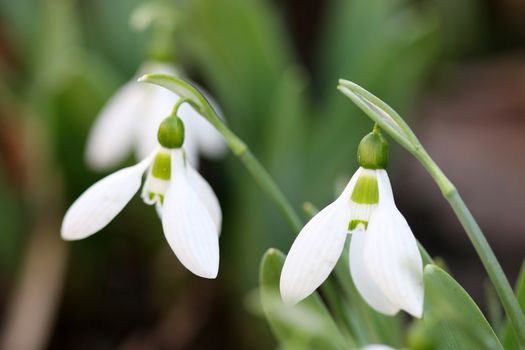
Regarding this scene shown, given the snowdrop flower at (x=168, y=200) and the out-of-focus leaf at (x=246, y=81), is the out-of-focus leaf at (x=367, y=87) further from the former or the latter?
the snowdrop flower at (x=168, y=200)

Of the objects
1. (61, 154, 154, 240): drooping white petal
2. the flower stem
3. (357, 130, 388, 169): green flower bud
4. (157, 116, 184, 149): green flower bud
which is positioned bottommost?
the flower stem

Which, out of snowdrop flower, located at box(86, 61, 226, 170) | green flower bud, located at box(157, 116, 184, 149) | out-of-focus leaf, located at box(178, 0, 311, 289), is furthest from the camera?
out-of-focus leaf, located at box(178, 0, 311, 289)

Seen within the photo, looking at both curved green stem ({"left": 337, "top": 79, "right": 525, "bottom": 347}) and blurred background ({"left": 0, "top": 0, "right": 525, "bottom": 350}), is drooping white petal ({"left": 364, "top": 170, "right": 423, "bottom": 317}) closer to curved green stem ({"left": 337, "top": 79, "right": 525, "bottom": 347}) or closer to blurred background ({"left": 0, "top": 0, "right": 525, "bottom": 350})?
curved green stem ({"left": 337, "top": 79, "right": 525, "bottom": 347})

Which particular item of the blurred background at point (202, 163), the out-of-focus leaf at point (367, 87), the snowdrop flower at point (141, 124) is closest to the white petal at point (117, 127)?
the snowdrop flower at point (141, 124)

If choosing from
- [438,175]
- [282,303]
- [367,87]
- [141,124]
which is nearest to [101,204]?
[282,303]

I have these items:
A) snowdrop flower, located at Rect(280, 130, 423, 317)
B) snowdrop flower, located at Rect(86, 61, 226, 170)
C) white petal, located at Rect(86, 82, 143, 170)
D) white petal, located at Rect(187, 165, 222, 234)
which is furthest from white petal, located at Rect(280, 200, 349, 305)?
white petal, located at Rect(86, 82, 143, 170)

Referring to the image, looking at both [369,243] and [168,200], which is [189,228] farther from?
[369,243]

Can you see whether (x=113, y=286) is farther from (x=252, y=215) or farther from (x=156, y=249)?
(x=252, y=215)
